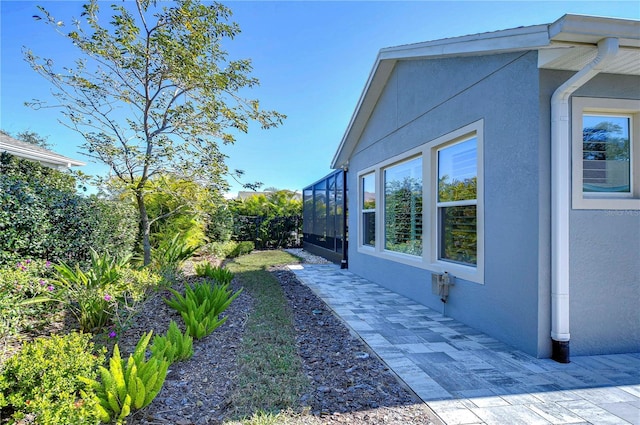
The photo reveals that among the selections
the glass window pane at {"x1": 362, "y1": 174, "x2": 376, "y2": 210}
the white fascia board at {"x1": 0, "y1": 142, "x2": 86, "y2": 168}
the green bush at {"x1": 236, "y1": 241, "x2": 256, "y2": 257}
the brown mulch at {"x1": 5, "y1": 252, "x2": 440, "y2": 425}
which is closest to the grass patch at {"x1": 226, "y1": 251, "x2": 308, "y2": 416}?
the brown mulch at {"x1": 5, "y1": 252, "x2": 440, "y2": 425}

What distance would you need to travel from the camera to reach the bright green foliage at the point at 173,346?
2.92 metres

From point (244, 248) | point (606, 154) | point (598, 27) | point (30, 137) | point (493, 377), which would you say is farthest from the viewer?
Answer: point (30, 137)

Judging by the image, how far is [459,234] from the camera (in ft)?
16.1

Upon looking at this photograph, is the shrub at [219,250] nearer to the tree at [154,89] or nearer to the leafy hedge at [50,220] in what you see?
the leafy hedge at [50,220]

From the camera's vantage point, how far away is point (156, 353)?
2672mm

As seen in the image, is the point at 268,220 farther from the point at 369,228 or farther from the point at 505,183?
the point at 505,183

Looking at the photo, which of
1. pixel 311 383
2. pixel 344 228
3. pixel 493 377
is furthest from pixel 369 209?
pixel 311 383

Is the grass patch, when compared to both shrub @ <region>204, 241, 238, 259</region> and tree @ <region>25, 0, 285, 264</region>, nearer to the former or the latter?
tree @ <region>25, 0, 285, 264</region>

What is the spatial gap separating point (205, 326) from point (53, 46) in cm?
569

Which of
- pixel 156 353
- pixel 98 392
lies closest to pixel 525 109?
pixel 156 353

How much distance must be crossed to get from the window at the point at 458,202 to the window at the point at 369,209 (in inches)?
113

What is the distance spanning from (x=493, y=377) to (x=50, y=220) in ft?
19.7

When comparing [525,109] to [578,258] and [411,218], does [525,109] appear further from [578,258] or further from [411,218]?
[411,218]

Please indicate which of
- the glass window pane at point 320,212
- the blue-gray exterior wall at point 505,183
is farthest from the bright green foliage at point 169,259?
the glass window pane at point 320,212
